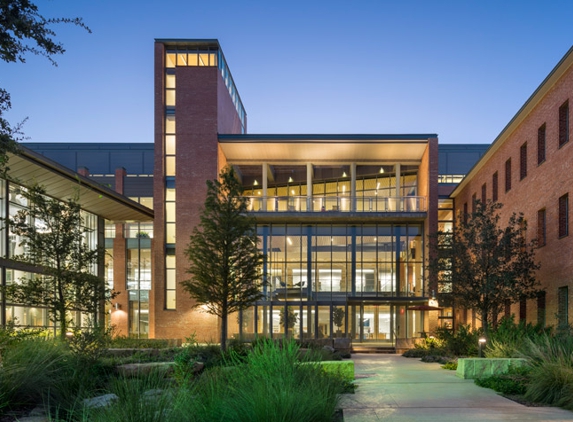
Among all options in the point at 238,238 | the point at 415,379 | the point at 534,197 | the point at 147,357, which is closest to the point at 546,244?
the point at 534,197

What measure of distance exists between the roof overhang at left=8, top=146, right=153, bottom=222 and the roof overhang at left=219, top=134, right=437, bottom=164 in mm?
6414

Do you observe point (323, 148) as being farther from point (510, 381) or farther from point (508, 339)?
point (510, 381)

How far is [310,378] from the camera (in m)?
8.78

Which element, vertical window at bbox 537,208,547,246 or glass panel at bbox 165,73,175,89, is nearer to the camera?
vertical window at bbox 537,208,547,246

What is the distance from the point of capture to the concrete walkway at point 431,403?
10164 mm

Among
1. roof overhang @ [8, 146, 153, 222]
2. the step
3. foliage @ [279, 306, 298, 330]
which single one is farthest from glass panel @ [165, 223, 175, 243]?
the step

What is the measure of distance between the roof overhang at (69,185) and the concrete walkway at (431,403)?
33.0ft

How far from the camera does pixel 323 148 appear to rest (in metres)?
35.3

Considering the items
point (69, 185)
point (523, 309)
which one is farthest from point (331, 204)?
point (69, 185)

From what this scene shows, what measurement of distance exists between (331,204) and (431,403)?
80.1 feet

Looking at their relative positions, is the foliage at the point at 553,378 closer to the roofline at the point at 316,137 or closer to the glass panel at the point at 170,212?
the roofline at the point at 316,137

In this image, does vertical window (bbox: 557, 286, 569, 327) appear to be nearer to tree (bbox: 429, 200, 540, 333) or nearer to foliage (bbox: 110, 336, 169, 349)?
tree (bbox: 429, 200, 540, 333)

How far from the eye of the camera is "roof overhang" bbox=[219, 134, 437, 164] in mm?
34625

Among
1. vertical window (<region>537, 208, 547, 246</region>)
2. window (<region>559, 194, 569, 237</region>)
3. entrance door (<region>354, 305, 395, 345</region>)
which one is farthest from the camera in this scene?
entrance door (<region>354, 305, 395, 345</region>)
